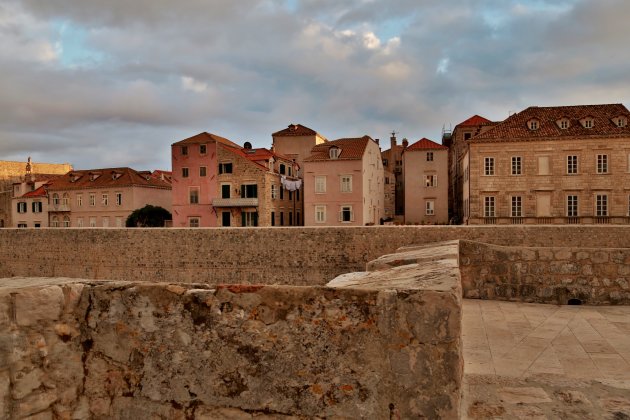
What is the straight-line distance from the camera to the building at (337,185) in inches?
1471

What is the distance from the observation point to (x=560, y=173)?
3303 centimetres

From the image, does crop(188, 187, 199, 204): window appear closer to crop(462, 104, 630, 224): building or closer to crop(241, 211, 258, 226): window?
crop(241, 211, 258, 226): window

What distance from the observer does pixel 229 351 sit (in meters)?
2.48

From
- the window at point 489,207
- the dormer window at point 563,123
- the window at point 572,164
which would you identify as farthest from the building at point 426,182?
the window at point 572,164

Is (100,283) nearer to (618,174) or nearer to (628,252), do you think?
(628,252)

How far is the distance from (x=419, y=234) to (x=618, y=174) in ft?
80.4

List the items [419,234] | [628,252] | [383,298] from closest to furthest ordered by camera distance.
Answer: [383,298]
[628,252]
[419,234]

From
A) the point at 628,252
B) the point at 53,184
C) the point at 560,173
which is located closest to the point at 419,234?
the point at 628,252

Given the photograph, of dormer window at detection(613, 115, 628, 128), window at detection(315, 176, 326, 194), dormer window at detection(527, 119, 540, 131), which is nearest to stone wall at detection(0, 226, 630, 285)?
window at detection(315, 176, 326, 194)

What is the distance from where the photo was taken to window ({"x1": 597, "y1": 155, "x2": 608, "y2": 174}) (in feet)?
107

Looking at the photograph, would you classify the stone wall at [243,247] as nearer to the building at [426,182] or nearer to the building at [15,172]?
the building at [426,182]

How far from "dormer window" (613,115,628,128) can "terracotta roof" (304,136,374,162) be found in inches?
696

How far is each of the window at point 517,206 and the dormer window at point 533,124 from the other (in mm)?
5067

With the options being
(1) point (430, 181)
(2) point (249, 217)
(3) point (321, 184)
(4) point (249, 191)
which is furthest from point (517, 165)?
(2) point (249, 217)
